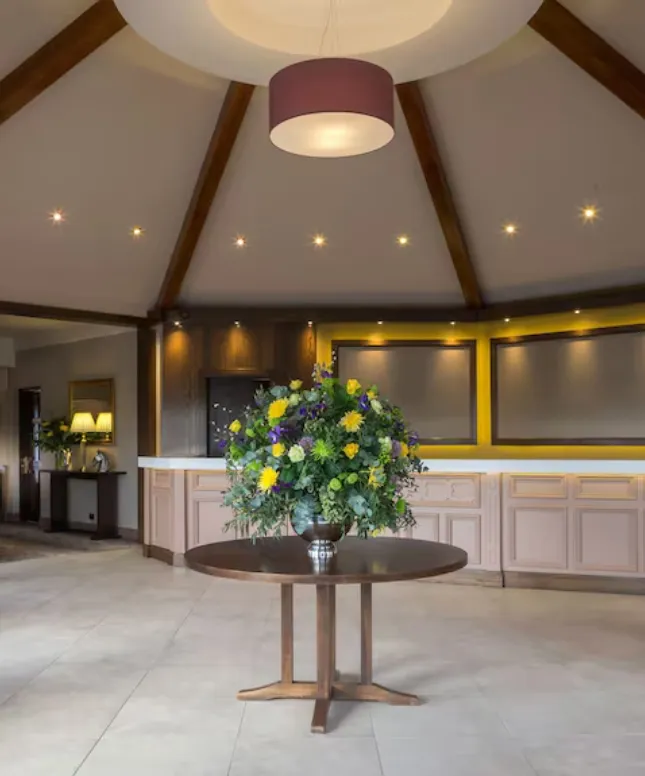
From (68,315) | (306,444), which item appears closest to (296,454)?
(306,444)

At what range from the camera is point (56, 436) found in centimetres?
1058

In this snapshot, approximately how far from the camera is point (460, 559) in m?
3.47

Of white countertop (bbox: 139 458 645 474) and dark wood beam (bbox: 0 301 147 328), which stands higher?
dark wood beam (bbox: 0 301 147 328)

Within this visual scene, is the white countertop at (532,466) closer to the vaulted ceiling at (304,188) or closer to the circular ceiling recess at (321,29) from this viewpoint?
the vaulted ceiling at (304,188)

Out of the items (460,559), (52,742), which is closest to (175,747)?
(52,742)

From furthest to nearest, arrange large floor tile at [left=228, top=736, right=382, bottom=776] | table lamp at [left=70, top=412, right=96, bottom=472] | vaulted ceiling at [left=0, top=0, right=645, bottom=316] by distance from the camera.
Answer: table lamp at [left=70, top=412, right=96, bottom=472]
vaulted ceiling at [left=0, top=0, right=645, bottom=316]
large floor tile at [left=228, top=736, right=382, bottom=776]

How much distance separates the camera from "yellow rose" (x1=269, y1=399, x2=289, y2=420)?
3.43 metres

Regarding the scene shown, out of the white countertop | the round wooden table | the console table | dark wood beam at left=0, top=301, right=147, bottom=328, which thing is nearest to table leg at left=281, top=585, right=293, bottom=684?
the round wooden table

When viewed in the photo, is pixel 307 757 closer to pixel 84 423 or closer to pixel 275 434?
pixel 275 434

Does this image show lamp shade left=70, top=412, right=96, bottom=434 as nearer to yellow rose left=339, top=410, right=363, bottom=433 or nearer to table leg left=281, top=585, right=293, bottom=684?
table leg left=281, top=585, right=293, bottom=684

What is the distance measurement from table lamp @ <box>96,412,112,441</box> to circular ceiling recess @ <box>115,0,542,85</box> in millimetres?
6113

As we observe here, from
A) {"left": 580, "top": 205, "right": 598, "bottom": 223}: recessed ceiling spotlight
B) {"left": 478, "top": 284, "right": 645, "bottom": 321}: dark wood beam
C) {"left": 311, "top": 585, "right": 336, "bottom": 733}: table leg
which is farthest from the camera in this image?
{"left": 478, "top": 284, "right": 645, "bottom": 321}: dark wood beam

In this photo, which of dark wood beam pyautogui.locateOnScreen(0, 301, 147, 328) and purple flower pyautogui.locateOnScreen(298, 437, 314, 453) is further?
dark wood beam pyautogui.locateOnScreen(0, 301, 147, 328)

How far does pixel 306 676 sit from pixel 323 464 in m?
1.53
